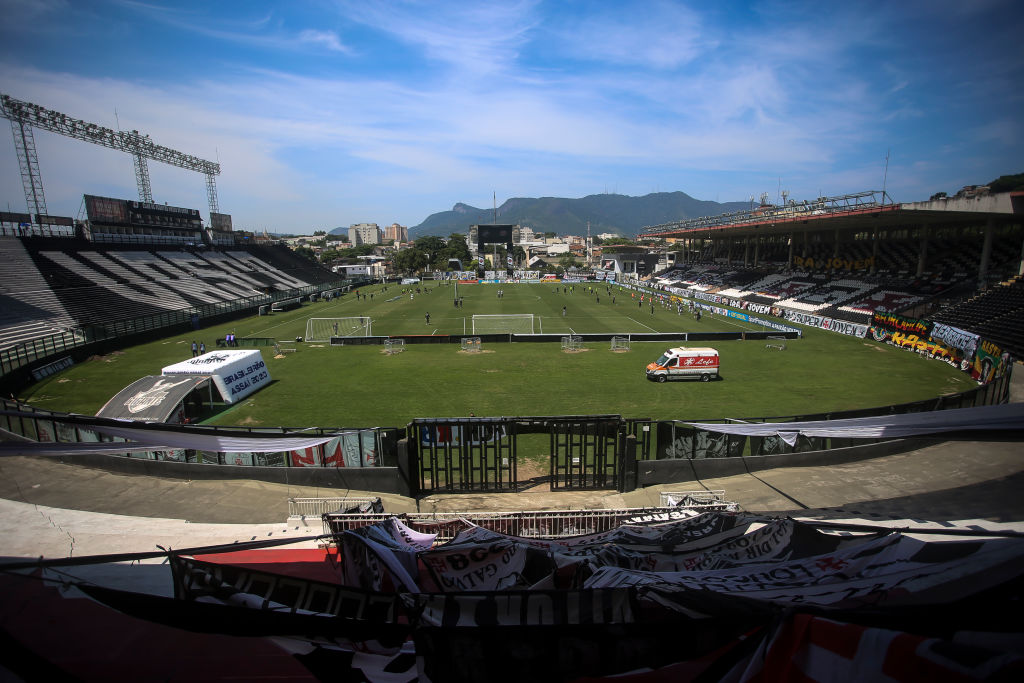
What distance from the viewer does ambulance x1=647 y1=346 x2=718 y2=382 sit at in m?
22.0

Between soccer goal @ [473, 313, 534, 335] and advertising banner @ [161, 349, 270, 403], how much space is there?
16.9 meters

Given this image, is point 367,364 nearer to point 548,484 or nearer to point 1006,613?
point 548,484

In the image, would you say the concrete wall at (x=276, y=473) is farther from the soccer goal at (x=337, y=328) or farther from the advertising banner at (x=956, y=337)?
the advertising banner at (x=956, y=337)

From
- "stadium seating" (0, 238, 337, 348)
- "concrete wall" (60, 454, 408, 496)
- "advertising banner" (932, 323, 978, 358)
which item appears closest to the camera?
"concrete wall" (60, 454, 408, 496)

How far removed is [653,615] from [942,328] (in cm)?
3419

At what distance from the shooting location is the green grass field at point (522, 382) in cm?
1814

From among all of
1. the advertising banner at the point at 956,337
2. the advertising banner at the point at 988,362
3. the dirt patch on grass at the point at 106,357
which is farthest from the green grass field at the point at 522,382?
the advertising banner at the point at 956,337

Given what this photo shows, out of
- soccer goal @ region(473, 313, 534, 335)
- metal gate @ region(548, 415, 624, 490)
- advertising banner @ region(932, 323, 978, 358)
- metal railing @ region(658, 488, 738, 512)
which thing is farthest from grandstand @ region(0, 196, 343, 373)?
advertising banner @ region(932, 323, 978, 358)

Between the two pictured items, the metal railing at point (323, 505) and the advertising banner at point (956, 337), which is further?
the advertising banner at point (956, 337)

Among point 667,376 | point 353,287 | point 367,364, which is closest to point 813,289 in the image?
point 667,376

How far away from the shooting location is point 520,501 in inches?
413

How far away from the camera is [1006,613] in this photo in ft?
8.63

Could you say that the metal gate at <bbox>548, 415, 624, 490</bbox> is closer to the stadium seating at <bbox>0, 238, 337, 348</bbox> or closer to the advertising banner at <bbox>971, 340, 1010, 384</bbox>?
the advertising banner at <bbox>971, 340, 1010, 384</bbox>

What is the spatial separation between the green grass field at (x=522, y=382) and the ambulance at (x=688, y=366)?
56 centimetres
